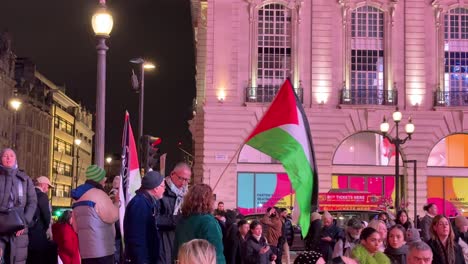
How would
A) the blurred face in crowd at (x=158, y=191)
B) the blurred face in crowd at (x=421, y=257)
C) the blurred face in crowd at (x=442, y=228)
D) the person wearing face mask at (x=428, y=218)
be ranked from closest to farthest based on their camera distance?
the blurred face in crowd at (x=421, y=257)
the blurred face in crowd at (x=158, y=191)
the blurred face in crowd at (x=442, y=228)
the person wearing face mask at (x=428, y=218)

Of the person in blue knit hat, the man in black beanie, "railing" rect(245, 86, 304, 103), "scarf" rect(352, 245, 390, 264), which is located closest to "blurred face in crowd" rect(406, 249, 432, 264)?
"scarf" rect(352, 245, 390, 264)

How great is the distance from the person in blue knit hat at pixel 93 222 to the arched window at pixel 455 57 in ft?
124

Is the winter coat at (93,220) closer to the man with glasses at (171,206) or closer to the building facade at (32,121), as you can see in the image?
the man with glasses at (171,206)

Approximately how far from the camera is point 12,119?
96.8m

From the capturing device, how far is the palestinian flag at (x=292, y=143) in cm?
1066

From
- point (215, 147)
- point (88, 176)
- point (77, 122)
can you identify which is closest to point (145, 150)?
point (88, 176)

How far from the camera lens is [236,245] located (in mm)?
15938

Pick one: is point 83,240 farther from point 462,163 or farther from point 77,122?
point 77,122

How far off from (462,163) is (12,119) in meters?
A: 64.0

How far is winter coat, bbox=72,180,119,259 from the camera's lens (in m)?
10.6

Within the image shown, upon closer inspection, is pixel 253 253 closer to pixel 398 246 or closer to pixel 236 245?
pixel 236 245

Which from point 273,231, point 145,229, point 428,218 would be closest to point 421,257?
point 145,229

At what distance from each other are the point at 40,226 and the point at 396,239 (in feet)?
18.9

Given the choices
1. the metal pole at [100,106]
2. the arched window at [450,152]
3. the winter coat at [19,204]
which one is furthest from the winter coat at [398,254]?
the arched window at [450,152]
